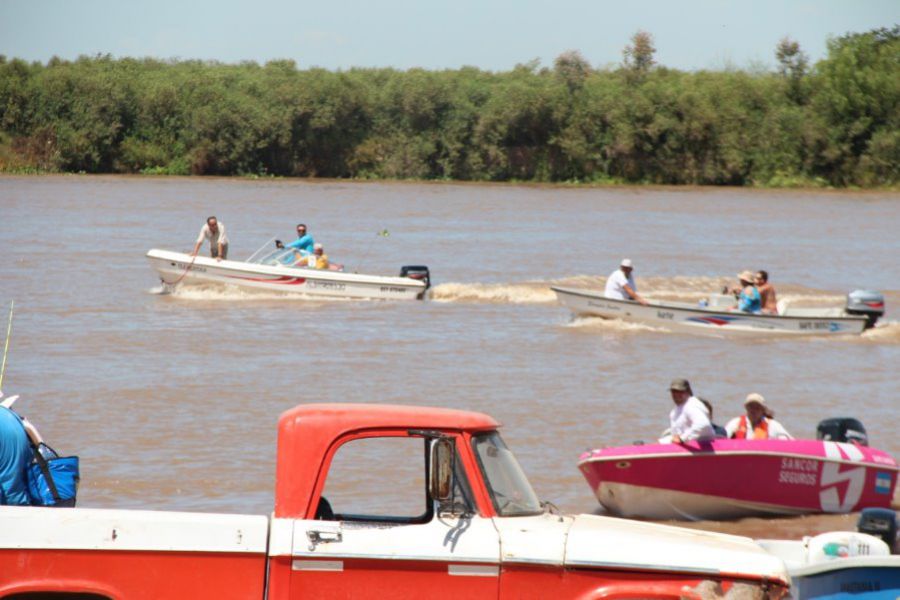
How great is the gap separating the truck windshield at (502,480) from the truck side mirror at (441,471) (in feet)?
0.59

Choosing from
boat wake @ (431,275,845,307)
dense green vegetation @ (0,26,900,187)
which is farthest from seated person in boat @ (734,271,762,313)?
dense green vegetation @ (0,26,900,187)

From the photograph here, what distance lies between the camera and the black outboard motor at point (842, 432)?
12469mm

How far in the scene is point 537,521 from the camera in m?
6.29

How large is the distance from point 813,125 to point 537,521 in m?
70.3

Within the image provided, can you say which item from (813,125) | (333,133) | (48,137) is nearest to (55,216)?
(48,137)

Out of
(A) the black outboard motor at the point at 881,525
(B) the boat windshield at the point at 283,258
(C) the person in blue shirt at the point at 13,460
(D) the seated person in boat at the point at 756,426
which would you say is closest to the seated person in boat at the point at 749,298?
(B) the boat windshield at the point at 283,258

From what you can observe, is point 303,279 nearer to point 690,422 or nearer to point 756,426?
point 756,426

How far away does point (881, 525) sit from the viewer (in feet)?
28.3

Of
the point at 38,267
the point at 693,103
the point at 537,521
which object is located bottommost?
the point at 38,267

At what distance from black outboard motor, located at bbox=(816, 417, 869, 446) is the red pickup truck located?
6.56 metres

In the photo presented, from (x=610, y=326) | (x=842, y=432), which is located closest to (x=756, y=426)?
(x=842, y=432)

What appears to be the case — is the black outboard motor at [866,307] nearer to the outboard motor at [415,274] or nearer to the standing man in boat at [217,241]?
the outboard motor at [415,274]

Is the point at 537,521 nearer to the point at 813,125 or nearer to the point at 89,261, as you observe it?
the point at 89,261

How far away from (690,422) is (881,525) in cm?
311
